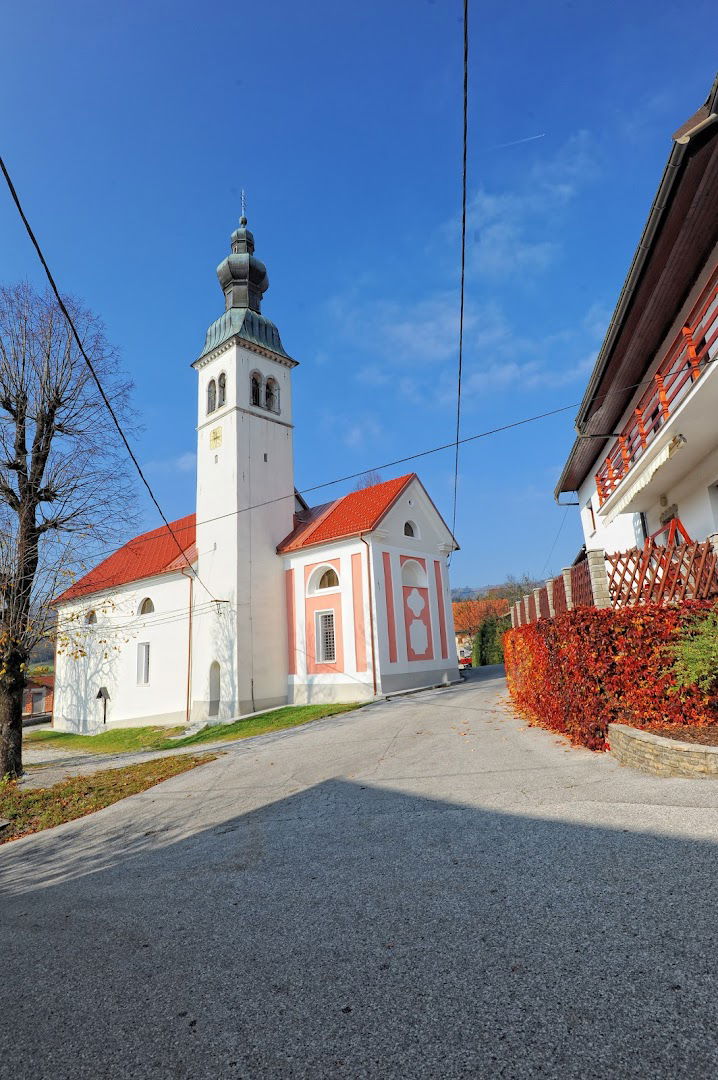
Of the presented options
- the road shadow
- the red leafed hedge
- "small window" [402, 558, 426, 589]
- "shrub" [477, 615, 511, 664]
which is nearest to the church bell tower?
"small window" [402, 558, 426, 589]

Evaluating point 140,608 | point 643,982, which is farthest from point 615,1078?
point 140,608

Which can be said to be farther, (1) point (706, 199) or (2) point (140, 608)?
(2) point (140, 608)

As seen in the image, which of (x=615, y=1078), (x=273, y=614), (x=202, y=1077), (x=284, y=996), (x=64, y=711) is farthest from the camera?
(x=64, y=711)

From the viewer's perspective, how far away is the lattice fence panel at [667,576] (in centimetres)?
812

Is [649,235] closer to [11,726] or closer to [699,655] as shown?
[699,655]

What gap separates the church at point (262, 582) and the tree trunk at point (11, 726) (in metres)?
7.88

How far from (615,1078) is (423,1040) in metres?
Result: 0.81

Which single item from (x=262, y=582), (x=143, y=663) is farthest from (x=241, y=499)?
(x=143, y=663)

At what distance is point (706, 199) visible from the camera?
7902mm

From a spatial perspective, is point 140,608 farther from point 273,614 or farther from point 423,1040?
point 423,1040

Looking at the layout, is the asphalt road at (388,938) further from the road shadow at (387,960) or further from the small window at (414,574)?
the small window at (414,574)

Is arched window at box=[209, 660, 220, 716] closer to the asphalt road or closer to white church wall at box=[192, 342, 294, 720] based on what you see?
white church wall at box=[192, 342, 294, 720]

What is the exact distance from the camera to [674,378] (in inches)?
428

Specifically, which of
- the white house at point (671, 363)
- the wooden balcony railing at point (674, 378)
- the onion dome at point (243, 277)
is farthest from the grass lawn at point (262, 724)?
the onion dome at point (243, 277)
